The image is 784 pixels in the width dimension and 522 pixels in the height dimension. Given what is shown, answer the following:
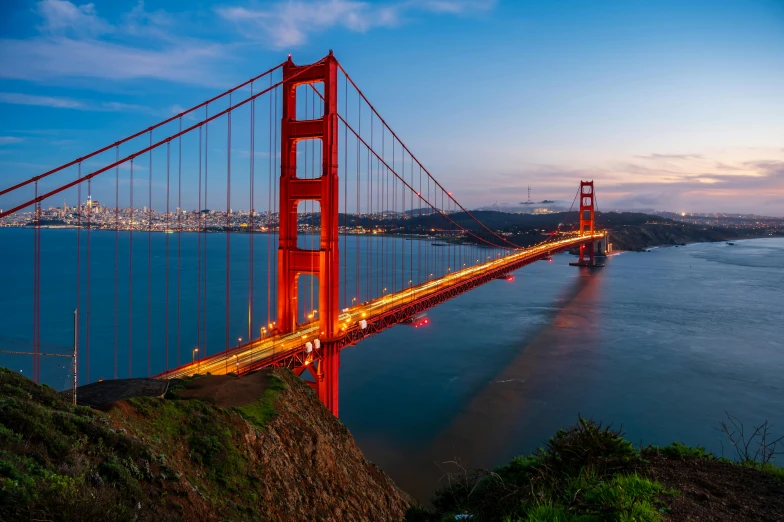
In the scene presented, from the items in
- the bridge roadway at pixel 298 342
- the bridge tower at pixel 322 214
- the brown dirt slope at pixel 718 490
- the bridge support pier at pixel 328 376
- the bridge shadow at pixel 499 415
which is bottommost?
the bridge shadow at pixel 499 415

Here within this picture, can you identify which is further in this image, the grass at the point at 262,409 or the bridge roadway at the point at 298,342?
the bridge roadway at the point at 298,342

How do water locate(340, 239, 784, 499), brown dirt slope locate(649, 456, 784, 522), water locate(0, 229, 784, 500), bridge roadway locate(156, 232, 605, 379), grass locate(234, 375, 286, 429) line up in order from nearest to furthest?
1. brown dirt slope locate(649, 456, 784, 522)
2. grass locate(234, 375, 286, 429)
3. bridge roadway locate(156, 232, 605, 379)
4. water locate(340, 239, 784, 499)
5. water locate(0, 229, 784, 500)

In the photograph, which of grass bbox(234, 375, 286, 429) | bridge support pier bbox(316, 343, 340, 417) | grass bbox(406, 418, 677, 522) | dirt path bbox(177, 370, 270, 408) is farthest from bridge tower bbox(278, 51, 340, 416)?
grass bbox(406, 418, 677, 522)

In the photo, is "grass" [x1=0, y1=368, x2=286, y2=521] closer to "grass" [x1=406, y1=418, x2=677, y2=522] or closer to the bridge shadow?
"grass" [x1=406, y1=418, x2=677, y2=522]

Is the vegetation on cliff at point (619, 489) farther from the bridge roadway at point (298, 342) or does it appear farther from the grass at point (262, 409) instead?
the bridge roadway at point (298, 342)

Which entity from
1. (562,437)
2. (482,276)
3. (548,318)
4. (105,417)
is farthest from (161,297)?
(562,437)

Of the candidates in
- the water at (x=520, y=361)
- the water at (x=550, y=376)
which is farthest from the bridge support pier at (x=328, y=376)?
the water at (x=550, y=376)

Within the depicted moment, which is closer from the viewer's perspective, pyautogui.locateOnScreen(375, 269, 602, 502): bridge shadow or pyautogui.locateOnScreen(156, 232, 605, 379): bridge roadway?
pyautogui.locateOnScreen(156, 232, 605, 379): bridge roadway

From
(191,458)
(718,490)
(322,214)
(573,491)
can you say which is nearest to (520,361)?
(322,214)

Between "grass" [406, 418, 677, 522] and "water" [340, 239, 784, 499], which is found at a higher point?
"grass" [406, 418, 677, 522]
